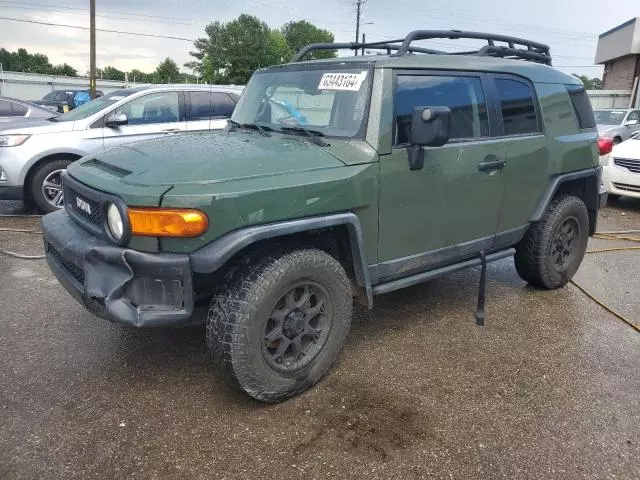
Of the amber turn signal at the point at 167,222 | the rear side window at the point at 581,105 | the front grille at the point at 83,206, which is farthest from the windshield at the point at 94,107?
the rear side window at the point at 581,105

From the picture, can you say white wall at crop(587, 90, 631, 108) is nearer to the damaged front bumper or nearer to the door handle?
the door handle

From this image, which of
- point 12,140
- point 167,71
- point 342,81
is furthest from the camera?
point 167,71

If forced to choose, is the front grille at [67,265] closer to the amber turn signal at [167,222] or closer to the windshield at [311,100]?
the amber turn signal at [167,222]

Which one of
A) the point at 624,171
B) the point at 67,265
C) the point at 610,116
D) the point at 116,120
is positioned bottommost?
the point at 67,265

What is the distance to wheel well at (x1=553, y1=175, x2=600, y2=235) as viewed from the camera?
4621 millimetres

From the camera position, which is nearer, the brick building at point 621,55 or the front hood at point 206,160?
the front hood at point 206,160

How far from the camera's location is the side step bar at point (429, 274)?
10.7 feet

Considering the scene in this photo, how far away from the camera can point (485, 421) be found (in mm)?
2748

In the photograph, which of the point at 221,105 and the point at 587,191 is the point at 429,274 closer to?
the point at 587,191

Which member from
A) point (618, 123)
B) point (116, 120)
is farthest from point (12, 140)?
point (618, 123)

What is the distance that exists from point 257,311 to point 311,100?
1539mm

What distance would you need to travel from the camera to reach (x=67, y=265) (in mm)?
2965

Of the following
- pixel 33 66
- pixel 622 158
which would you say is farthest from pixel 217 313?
pixel 33 66

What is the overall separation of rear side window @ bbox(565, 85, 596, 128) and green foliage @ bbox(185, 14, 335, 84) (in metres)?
54.7
